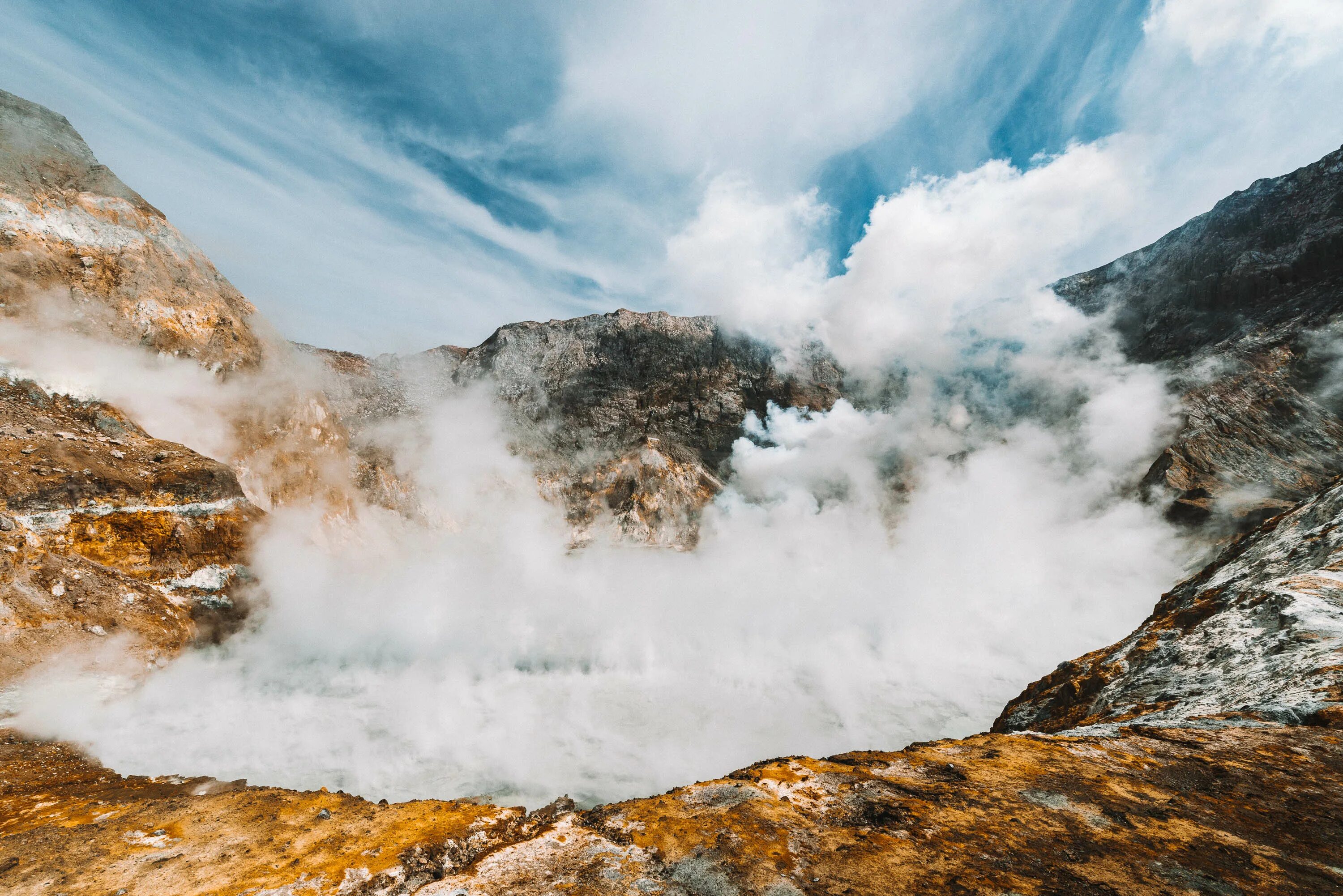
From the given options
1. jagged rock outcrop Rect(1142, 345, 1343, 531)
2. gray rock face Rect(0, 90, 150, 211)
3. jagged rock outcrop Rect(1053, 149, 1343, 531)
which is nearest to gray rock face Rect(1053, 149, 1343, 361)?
jagged rock outcrop Rect(1053, 149, 1343, 531)

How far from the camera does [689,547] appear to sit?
6431 centimetres

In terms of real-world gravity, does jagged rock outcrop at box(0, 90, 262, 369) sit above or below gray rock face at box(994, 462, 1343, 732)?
above

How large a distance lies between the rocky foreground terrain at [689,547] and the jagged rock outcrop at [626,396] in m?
0.86

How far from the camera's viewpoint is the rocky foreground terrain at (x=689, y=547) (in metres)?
5.23

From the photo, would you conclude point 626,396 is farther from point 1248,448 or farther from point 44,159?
point 1248,448

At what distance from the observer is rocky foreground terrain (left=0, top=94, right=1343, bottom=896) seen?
5.23m

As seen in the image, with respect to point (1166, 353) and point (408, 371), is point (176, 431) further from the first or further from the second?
point (1166, 353)

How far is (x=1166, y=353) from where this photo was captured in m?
53.0

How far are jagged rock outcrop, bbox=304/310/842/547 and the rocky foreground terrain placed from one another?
0.86 m

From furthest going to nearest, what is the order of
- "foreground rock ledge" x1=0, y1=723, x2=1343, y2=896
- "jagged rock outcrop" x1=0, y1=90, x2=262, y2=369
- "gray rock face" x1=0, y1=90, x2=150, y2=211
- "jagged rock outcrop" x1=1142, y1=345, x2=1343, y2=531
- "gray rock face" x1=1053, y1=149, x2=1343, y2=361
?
1. "gray rock face" x1=1053, y1=149, x2=1343, y2=361
2. "jagged rock outcrop" x1=1142, y1=345, x2=1343, y2=531
3. "gray rock face" x1=0, y1=90, x2=150, y2=211
4. "jagged rock outcrop" x1=0, y1=90, x2=262, y2=369
5. "foreground rock ledge" x1=0, y1=723, x2=1343, y2=896

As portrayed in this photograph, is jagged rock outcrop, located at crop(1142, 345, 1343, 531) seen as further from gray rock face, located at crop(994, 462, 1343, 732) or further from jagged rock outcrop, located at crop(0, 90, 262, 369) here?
jagged rock outcrop, located at crop(0, 90, 262, 369)

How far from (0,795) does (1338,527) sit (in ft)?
118

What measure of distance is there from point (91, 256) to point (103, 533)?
21151mm

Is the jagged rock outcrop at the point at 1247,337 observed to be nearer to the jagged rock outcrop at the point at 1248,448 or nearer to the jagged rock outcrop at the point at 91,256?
the jagged rock outcrop at the point at 1248,448
